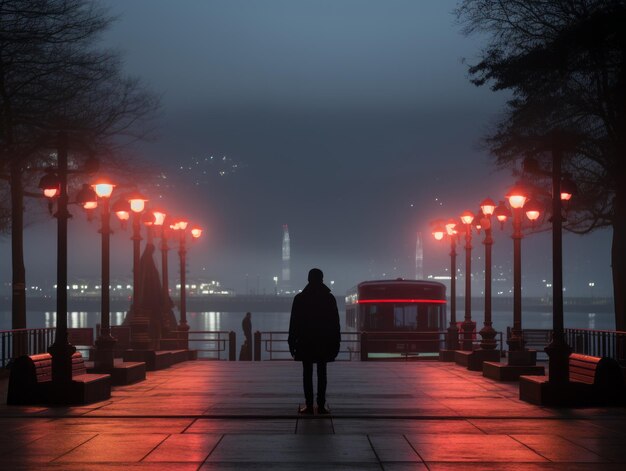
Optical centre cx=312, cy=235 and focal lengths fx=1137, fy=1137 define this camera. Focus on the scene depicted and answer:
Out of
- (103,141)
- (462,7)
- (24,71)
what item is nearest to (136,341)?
(24,71)

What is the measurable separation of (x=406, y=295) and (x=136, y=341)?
15.6 meters

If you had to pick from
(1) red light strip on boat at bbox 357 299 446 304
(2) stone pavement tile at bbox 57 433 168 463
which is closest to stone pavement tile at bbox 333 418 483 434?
(2) stone pavement tile at bbox 57 433 168 463

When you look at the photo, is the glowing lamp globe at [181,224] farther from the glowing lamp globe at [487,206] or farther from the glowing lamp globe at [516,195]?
the glowing lamp globe at [516,195]

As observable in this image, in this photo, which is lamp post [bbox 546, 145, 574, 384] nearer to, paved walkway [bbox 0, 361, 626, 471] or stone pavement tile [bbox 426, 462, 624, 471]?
paved walkway [bbox 0, 361, 626, 471]

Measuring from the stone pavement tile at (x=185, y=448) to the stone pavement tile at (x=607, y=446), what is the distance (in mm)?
4046

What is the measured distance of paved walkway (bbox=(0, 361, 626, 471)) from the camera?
11.1 m

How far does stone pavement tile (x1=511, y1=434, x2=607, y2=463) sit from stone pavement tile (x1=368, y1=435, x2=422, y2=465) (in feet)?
4.36

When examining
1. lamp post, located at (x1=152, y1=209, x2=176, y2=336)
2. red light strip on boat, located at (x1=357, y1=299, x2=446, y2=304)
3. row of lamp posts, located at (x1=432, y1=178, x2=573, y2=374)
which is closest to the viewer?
row of lamp posts, located at (x1=432, y1=178, x2=573, y2=374)

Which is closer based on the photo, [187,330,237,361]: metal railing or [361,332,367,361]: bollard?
[361,332,367,361]: bollard

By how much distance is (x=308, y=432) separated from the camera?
13.6 meters

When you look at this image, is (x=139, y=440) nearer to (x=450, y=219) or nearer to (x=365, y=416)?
(x=365, y=416)

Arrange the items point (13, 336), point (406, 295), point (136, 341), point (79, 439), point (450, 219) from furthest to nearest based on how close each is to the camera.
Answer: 1. point (406, 295)
2. point (450, 219)
3. point (136, 341)
4. point (13, 336)
5. point (79, 439)

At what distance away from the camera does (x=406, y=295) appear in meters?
42.0

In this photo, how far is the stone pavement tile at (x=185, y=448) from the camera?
1128 cm
